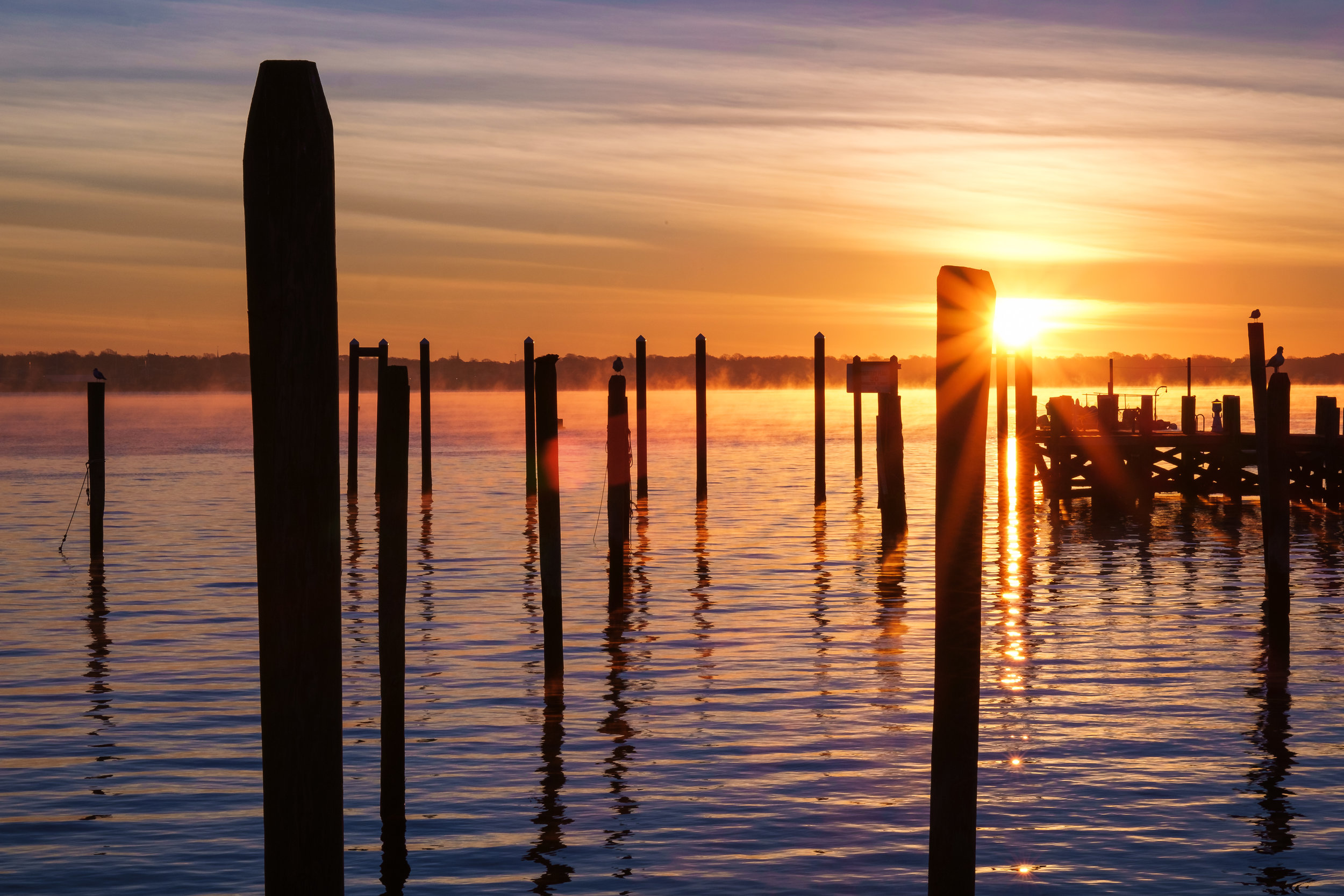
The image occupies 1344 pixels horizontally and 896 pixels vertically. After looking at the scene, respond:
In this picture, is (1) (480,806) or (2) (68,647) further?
(2) (68,647)

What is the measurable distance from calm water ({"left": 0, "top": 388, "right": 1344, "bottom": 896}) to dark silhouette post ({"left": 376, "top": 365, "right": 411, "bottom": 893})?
0.62ft

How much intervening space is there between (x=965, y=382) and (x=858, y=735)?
241 inches

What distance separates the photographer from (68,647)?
605 inches

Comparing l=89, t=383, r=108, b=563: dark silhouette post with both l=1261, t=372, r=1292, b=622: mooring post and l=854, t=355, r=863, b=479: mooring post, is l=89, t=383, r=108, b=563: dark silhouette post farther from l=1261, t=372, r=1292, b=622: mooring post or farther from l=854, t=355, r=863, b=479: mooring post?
l=1261, t=372, r=1292, b=622: mooring post

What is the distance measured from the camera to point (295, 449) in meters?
4.38

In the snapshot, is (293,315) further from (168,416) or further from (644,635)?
(168,416)

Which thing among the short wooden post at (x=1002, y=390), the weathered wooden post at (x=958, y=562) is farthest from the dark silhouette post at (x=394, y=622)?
the short wooden post at (x=1002, y=390)

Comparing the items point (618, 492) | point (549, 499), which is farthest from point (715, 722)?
point (618, 492)

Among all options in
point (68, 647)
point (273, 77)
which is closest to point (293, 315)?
point (273, 77)

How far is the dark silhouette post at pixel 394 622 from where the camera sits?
28.4ft

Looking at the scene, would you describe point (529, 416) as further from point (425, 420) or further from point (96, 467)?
point (96, 467)

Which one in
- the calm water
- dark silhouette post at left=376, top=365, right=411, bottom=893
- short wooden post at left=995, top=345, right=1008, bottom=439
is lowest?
the calm water

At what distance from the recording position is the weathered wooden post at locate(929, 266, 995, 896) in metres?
5.21

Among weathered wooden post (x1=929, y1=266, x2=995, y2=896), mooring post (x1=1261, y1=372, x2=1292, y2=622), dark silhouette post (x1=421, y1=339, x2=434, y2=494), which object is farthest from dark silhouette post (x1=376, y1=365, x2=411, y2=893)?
dark silhouette post (x1=421, y1=339, x2=434, y2=494)
